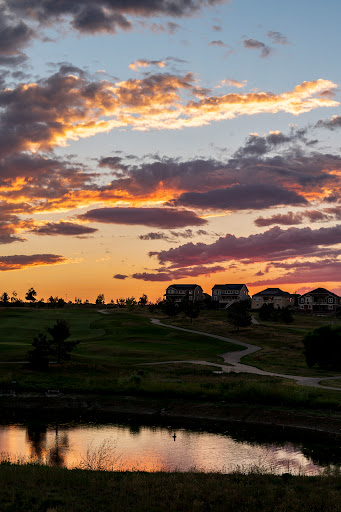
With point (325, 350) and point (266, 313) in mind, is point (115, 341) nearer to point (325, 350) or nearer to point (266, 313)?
point (325, 350)

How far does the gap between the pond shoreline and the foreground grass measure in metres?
16.1

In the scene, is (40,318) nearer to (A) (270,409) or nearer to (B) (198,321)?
(B) (198,321)

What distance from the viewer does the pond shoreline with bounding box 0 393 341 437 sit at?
41.3 m

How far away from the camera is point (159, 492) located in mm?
21781

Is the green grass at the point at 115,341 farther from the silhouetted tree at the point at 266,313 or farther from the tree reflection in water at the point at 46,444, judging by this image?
the silhouetted tree at the point at 266,313

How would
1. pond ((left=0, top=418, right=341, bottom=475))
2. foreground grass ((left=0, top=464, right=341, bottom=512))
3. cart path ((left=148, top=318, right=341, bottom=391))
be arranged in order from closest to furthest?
foreground grass ((left=0, top=464, right=341, bottom=512))
pond ((left=0, top=418, right=341, bottom=475))
cart path ((left=148, top=318, right=341, bottom=391))

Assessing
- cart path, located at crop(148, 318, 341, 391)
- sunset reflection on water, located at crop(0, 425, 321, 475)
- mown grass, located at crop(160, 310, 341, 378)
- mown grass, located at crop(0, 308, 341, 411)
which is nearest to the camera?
sunset reflection on water, located at crop(0, 425, 321, 475)

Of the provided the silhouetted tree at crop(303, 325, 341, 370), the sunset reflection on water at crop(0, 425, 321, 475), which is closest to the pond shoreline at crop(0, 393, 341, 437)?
the sunset reflection on water at crop(0, 425, 321, 475)

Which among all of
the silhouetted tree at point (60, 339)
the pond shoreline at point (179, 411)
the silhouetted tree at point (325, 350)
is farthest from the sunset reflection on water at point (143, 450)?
the silhouetted tree at point (325, 350)

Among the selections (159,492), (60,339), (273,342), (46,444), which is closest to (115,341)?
(60,339)

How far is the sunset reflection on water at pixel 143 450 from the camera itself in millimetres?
30688

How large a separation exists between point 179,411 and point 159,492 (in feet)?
77.6

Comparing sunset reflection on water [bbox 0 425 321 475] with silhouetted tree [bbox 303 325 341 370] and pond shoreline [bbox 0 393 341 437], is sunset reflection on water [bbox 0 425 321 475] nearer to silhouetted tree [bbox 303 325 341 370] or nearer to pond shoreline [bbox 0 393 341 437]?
pond shoreline [bbox 0 393 341 437]

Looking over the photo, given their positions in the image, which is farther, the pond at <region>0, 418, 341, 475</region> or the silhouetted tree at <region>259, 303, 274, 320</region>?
the silhouetted tree at <region>259, 303, 274, 320</region>
